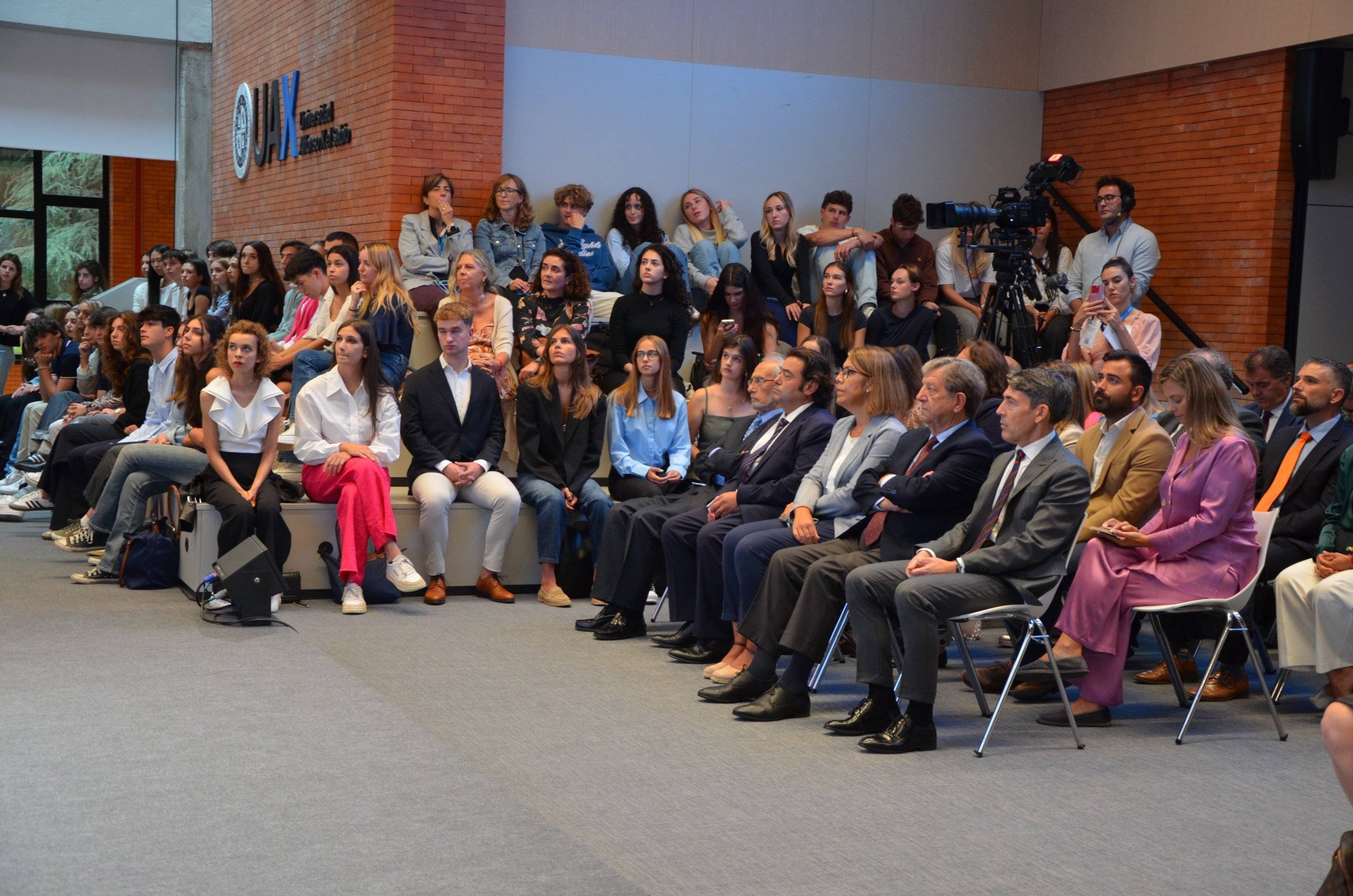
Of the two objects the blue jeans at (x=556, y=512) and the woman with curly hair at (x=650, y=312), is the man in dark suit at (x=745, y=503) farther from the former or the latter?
the woman with curly hair at (x=650, y=312)

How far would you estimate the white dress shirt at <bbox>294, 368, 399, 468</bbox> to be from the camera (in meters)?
6.55

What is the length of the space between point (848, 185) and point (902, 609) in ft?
23.2

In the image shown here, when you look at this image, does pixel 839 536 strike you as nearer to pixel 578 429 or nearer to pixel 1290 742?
pixel 1290 742

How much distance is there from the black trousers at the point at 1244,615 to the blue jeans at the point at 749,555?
4.60 feet

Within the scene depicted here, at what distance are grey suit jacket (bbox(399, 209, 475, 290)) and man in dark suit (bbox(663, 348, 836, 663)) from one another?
4.03 m

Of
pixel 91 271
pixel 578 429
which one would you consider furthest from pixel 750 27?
pixel 91 271

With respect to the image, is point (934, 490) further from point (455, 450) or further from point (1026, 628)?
point (455, 450)

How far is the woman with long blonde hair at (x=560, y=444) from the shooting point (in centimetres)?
684

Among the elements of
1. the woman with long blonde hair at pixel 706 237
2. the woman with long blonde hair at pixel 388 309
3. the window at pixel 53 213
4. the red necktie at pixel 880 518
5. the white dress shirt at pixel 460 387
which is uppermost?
the window at pixel 53 213

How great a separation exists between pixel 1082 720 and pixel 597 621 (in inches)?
87.3

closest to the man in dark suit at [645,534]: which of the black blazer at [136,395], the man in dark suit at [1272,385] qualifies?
the man in dark suit at [1272,385]

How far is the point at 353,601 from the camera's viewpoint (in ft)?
20.8

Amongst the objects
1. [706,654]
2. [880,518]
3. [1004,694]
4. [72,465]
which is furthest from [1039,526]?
[72,465]

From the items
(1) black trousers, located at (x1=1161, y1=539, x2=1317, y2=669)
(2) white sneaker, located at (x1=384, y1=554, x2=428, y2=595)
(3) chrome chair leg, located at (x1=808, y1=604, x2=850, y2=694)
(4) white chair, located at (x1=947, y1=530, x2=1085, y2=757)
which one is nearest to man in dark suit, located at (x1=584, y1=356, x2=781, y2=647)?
(3) chrome chair leg, located at (x1=808, y1=604, x2=850, y2=694)
